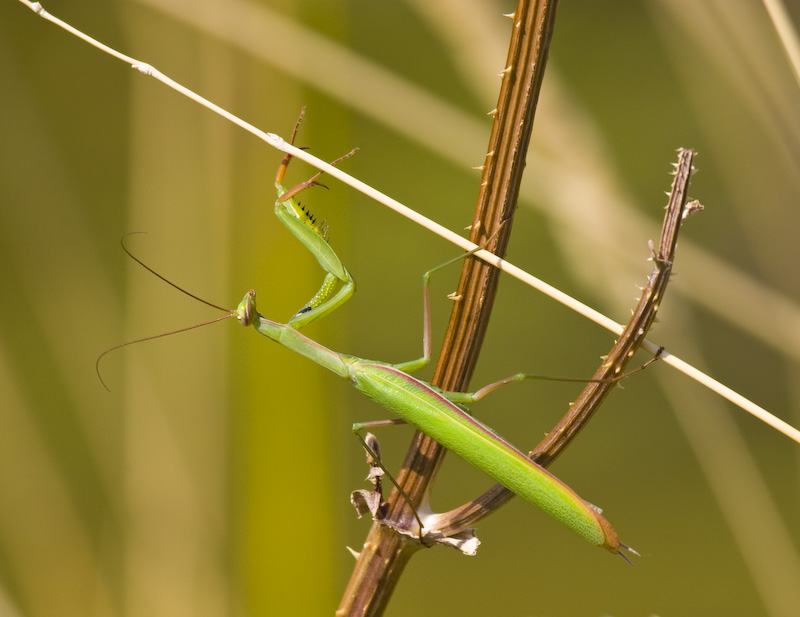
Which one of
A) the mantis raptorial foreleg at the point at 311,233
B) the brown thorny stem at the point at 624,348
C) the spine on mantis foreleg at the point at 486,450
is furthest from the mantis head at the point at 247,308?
the brown thorny stem at the point at 624,348

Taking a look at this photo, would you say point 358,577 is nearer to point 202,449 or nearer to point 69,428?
point 202,449

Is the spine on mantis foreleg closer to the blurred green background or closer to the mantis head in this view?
the mantis head

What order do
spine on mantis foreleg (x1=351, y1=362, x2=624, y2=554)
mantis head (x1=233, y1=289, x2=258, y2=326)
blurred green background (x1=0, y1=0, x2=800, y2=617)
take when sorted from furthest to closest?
blurred green background (x1=0, y1=0, x2=800, y2=617)
mantis head (x1=233, y1=289, x2=258, y2=326)
spine on mantis foreleg (x1=351, y1=362, x2=624, y2=554)

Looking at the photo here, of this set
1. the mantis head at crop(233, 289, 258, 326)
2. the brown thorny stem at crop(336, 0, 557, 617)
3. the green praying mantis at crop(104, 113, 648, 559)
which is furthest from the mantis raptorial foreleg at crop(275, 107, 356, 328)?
the brown thorny stem at crop(336, 0, 557, 617)

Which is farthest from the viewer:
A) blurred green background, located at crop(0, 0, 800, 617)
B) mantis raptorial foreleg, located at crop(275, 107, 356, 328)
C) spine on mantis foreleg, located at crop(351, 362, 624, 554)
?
blurred green background, located at crop(0, 0, 800, 617)

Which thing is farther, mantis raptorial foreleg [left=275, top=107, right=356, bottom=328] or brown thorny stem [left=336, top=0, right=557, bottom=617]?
mantis raptorial foreleg [left=275, top=107, right=356, bottom=328]

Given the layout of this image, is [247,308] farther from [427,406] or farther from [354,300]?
[354,300]

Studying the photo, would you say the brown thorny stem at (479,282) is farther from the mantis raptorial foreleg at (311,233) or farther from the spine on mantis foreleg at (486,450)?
the mantis raptorial foreleg at (311,233)
